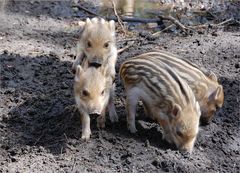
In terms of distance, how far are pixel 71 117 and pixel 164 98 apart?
99 centimetres

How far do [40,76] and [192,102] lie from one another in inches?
84.7

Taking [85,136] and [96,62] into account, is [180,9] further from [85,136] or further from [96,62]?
[85,136]

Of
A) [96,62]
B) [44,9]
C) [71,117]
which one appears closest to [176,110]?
[96,62]

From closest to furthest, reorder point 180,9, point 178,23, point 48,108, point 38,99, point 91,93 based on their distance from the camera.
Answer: point 91,93
point 48,108
point 38,99
point 178,23
point 180,9

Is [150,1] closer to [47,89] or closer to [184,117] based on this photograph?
[47,89]

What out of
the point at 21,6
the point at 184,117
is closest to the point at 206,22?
the point at 21,6

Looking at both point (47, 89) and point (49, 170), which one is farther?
point (47, 89)

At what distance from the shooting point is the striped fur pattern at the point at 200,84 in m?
6.27

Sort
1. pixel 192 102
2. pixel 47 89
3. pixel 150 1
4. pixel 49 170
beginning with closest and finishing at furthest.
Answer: pixel 49 170
pixel 192 102
pixel 47 89
pixel 150 1

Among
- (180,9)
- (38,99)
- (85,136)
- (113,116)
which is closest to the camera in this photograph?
(85,136)

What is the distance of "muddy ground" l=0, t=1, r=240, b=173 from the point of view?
5547 mm

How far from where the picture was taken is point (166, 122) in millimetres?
5844

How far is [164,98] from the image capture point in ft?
19.1

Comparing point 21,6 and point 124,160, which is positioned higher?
point 21,6
